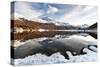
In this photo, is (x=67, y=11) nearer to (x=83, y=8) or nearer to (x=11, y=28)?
(x=83, y=8)

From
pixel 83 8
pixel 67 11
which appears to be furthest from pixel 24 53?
pixel 83 8

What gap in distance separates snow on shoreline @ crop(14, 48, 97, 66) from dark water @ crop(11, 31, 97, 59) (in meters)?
0.03

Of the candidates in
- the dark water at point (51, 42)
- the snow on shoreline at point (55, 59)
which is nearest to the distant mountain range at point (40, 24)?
the dark water at point (51, 42)

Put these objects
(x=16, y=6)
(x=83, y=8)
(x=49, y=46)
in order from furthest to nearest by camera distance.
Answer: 1. (x=83, y=8)
2. (x=49, y=46)
3. (x=16, y=6)

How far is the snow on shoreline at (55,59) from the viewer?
1.87 meters

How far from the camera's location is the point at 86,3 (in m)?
2.14

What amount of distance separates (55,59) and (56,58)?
0.05ft


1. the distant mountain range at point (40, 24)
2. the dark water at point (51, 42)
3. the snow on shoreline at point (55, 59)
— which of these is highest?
the distant mountain range at point (40, 24)

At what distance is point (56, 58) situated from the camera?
199 centimetres

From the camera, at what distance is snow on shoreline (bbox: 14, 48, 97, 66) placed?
1.87 meters

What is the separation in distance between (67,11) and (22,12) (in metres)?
0.47

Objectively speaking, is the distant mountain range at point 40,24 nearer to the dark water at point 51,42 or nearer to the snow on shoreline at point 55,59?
the dark water at point 51,42

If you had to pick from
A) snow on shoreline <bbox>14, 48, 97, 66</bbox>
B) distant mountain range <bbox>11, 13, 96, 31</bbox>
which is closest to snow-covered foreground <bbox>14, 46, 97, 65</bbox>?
snow on shoreline <bbox>14, 48, 97, 66</bbox>

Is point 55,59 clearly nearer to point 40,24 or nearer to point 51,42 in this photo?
point 51,42
